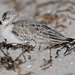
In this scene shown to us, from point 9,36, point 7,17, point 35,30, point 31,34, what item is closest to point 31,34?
point 31,34

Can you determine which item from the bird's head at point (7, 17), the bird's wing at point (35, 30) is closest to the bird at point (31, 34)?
the bird's wing at point (35, 30)

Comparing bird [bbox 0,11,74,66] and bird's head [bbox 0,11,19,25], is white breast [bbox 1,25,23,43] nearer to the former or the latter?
bird [bbox 0,11,74,66]

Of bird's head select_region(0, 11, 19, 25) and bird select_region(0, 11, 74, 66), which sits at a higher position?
bird's head select_region(0, 11, 19, 25)

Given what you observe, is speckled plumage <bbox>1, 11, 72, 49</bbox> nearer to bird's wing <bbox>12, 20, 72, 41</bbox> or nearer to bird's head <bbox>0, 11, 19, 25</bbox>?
bird's wing <bbox>12, 20, 72, 41</bbox>

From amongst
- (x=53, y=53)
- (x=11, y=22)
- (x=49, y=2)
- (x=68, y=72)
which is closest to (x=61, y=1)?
(x=49, y=2)

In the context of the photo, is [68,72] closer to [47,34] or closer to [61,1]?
[47,34]

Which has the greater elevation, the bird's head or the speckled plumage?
the bird's head

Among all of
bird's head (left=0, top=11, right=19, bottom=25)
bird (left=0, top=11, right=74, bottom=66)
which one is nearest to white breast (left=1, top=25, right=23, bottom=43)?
bird (left=0, top=11, right=74, bottom=66)

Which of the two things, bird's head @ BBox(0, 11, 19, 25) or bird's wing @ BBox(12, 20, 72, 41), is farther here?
bird's head @ BBox(0, 11, 19, 25)

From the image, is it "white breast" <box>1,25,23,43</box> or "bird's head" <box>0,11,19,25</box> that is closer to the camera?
"white breast" <box>1,25,23,43</box>

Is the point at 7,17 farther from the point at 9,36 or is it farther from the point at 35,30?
the point at 35,30
